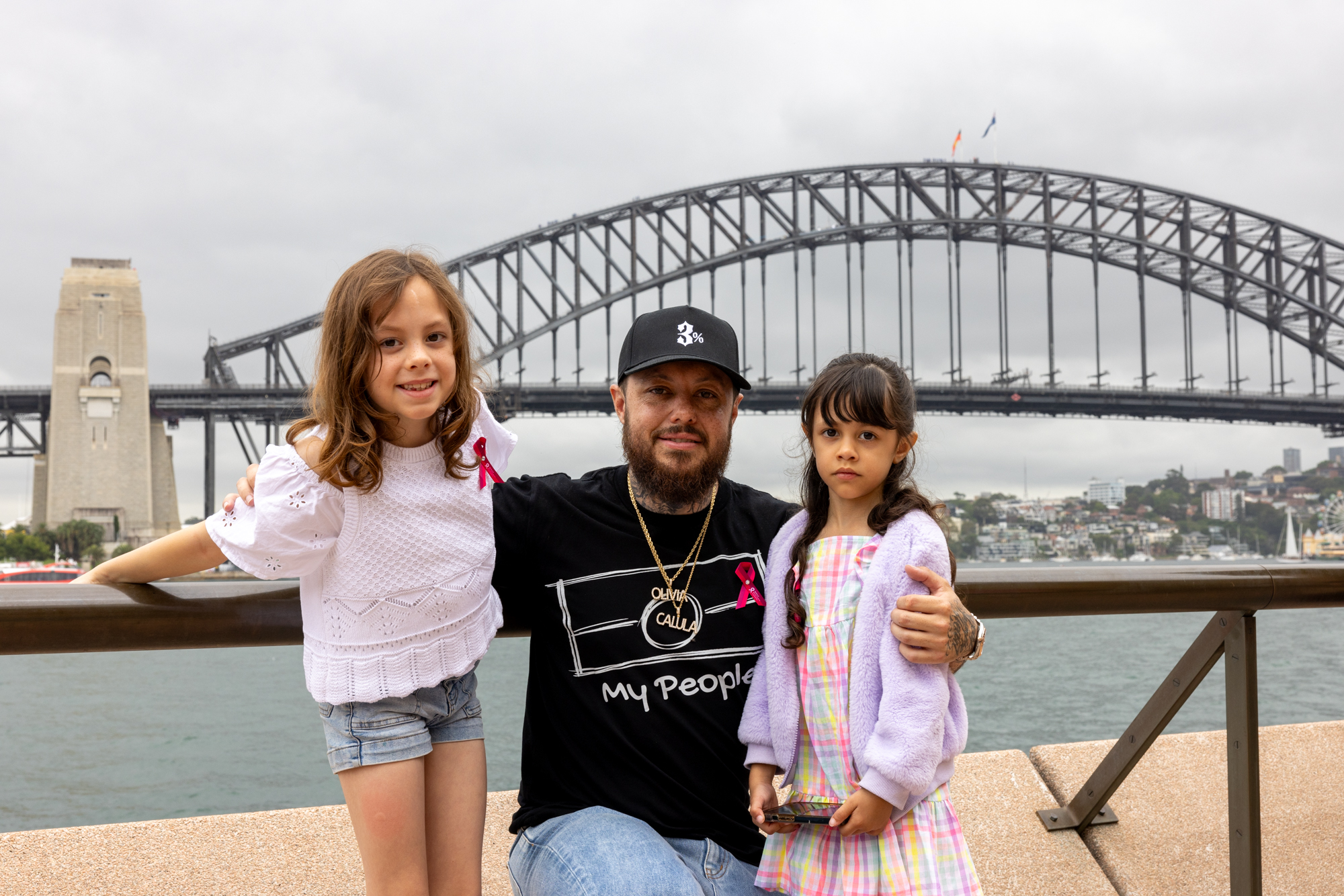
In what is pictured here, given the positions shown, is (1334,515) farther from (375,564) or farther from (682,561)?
(375,564)

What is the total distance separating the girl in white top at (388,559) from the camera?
145cm

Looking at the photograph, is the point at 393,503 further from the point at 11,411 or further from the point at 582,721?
the point at 11,411

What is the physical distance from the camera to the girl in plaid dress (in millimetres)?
1403

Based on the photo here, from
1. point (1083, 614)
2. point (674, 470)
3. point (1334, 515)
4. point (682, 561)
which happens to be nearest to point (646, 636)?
point (682, 561)

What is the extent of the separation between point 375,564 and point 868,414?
79 cm

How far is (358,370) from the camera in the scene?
1497 mm

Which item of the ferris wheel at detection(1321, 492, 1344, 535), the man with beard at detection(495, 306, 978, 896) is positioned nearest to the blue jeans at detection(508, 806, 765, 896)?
the man with beard at detection(495, 306, 978, 896)

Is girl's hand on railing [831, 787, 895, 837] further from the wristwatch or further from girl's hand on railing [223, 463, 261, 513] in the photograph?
girl's hand on railing [223, 463, 261, 513]

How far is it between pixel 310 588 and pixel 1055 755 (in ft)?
6.38

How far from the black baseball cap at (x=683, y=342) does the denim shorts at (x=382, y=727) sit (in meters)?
0.68

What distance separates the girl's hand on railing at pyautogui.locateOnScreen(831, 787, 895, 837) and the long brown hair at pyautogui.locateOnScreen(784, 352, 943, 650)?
24 cm

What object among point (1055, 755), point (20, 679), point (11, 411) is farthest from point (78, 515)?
point (1055, 755)

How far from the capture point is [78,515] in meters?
34.0

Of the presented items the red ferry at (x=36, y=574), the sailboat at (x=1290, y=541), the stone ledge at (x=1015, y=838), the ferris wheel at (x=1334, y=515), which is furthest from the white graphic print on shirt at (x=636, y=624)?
the ferris wheel at (x=1334, y=515)
